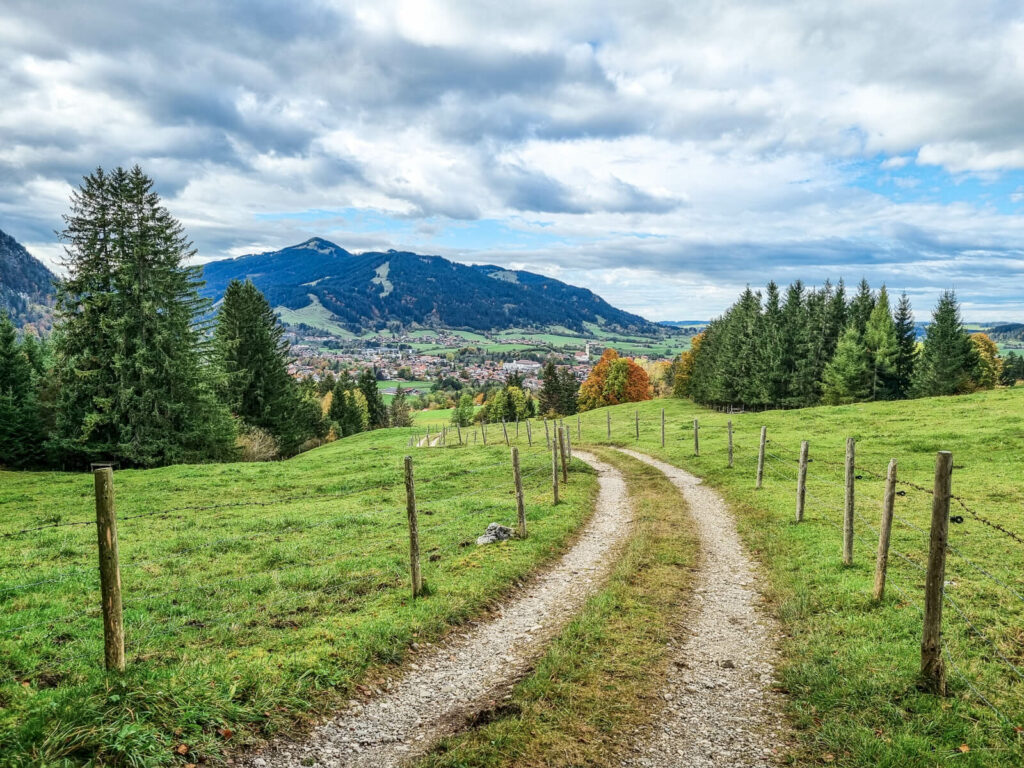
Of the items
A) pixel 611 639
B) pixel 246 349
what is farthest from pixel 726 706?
pixel 246 349

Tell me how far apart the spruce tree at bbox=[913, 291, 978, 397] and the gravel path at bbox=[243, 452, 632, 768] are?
67831mm

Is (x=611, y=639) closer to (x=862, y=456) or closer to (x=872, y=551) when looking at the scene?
(x=872, y=551)

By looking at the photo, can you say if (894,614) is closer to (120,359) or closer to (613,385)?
(120,359)

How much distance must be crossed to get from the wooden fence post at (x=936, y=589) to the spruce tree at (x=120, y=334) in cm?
4027

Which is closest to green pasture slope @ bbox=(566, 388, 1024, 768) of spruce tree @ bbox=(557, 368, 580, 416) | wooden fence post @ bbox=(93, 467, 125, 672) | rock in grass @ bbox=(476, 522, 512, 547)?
rock in grass @ bbox=(476, 522, 512, 547)

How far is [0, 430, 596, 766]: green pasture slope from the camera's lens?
19.6ft

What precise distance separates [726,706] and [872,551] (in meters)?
8.16

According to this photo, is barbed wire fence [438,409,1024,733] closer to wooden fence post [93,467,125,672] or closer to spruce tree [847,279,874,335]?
wooden fence post [93,467,125,672]

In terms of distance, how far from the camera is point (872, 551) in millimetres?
12773

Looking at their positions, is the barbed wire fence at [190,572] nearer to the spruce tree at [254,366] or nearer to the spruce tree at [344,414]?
the spruce tree at [254,366]

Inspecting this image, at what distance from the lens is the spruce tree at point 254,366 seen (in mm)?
50594

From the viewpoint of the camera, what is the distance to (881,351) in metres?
61.8

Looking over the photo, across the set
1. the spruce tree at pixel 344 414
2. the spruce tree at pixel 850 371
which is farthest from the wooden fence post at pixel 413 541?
the spruce tree at pixel 344 414

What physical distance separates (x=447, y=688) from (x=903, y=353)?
75460mm
